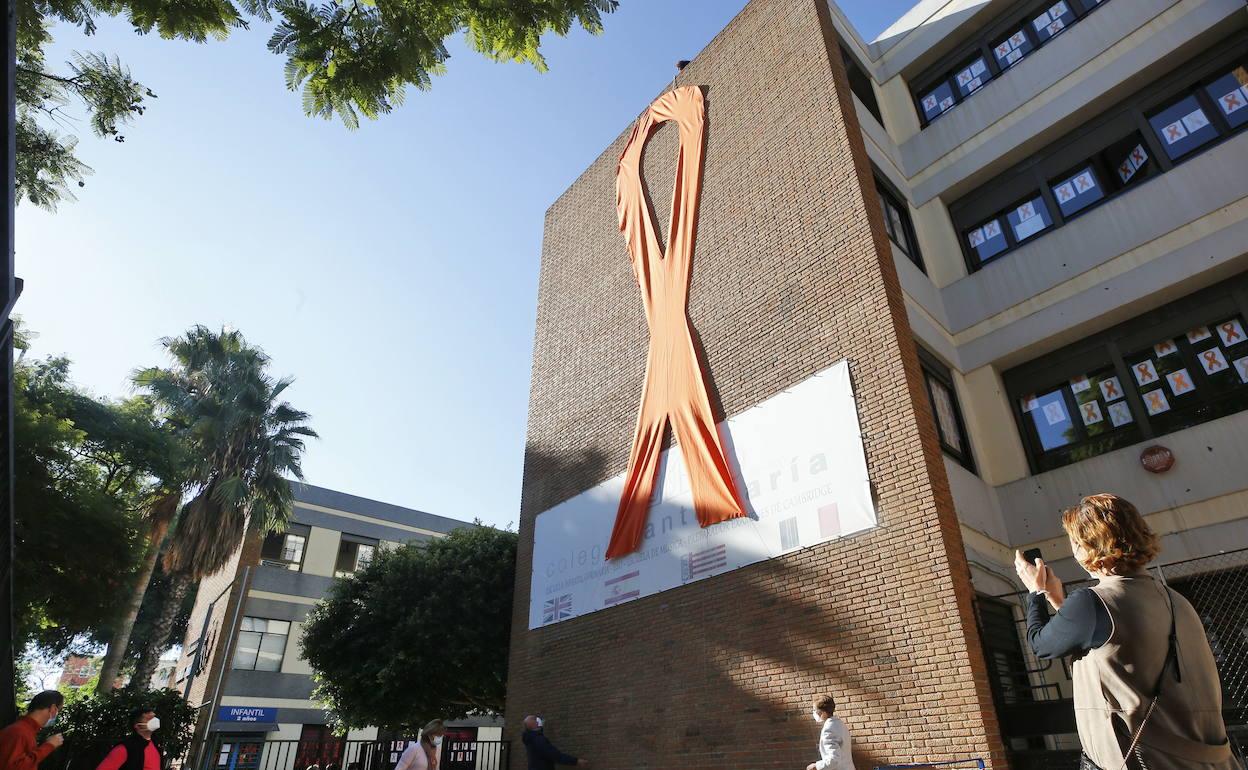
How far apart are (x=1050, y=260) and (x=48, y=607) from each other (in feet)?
59.7

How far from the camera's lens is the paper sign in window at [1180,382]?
9297mm

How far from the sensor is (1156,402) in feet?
31.2

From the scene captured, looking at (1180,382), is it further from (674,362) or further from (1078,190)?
(674,362)

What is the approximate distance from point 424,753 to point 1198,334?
36.6 feet

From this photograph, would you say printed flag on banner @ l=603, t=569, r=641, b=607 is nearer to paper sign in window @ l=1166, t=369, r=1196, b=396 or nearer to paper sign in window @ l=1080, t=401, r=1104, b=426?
paper sign in window @ l=1080, t=401, r=1104, b=426

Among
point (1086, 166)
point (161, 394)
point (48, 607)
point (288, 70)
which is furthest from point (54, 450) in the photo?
point (1086, 166)

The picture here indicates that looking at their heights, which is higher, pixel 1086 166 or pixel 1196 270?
pixel 1086 166

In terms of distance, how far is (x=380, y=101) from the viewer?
5.80 metres

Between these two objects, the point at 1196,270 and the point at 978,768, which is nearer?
the point at 978,768

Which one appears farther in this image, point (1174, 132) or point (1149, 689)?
point (1174, 132)

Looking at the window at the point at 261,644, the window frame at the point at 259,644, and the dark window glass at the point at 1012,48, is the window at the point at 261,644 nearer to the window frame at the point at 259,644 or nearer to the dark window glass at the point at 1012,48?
the window frame at the point at 259,644

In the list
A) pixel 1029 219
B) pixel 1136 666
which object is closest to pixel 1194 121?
pixel 1029 219

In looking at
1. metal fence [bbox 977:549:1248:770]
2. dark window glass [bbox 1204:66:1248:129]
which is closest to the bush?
metal fence [bbox 977:549:1248:770]

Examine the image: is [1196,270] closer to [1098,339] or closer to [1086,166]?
[1098,339]
